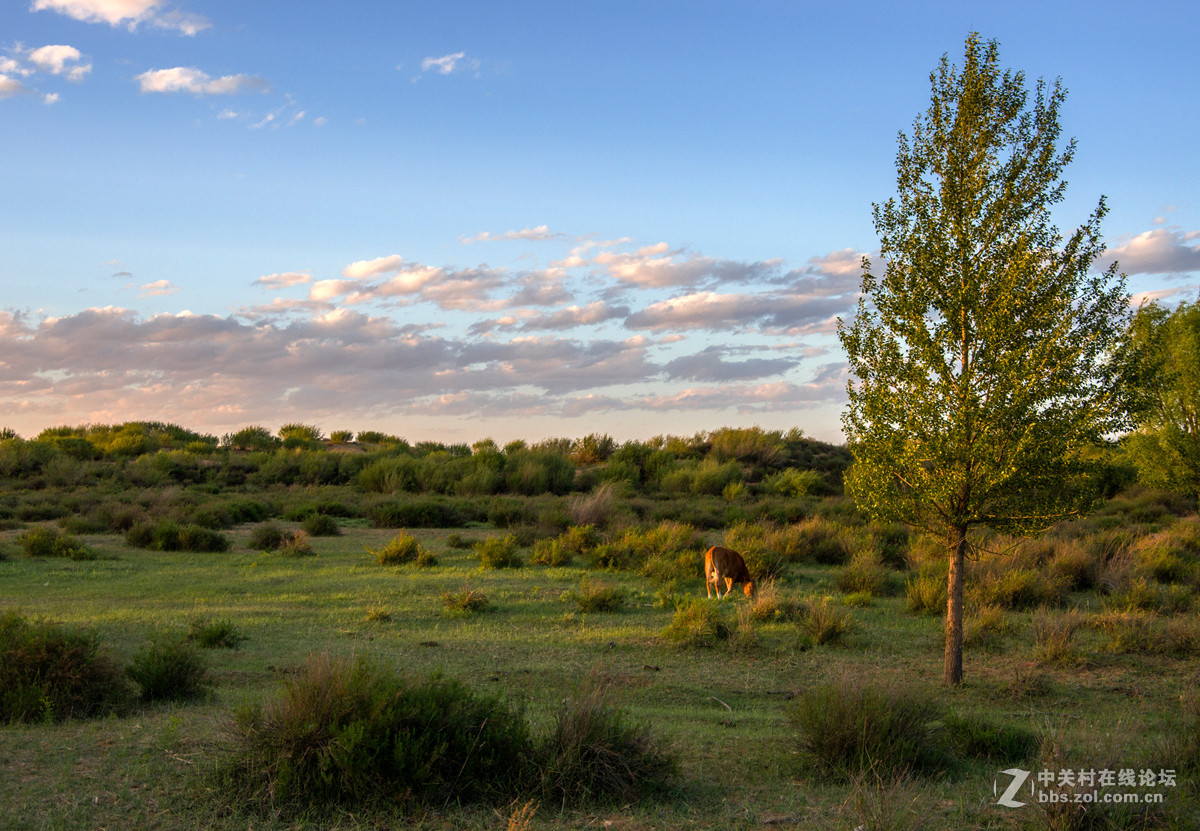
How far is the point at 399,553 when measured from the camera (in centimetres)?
1706

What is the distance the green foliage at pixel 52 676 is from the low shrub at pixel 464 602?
5373mm

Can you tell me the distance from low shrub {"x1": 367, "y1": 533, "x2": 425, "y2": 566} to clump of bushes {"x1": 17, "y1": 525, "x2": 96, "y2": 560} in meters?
5.82

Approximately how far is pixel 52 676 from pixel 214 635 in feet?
9.27

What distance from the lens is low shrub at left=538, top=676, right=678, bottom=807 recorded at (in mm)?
5184

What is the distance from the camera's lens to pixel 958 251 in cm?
834

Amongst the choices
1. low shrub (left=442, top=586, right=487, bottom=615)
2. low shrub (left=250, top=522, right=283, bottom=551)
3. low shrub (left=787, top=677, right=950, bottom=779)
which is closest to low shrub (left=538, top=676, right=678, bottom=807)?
low shrub (left=787, top=677, right=950, bottom=779)

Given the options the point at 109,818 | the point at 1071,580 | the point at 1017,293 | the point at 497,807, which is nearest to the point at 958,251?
the point at 1017,293

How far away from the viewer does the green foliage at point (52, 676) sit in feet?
21.1

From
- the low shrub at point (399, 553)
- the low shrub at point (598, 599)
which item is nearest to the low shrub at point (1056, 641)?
the low shrub at point (598, 599)

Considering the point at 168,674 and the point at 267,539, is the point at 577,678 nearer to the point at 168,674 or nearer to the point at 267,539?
the point at 168,674

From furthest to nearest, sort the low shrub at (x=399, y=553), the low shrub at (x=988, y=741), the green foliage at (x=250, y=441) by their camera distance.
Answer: the green foliage at (x=250, y=441)
the low shrub at (x=399, y=553)
the low shrub at (x=988, y=741)

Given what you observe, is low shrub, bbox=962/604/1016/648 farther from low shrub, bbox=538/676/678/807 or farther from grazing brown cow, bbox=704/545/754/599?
low shrub, bbox=538/676/678/807

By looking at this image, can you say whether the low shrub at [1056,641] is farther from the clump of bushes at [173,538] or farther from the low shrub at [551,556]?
the clump of bushes at [173,538]

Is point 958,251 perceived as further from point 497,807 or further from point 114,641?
point 114,641
